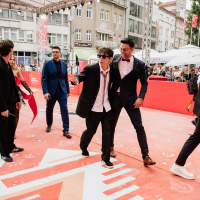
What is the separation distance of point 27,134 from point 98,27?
33.0 m

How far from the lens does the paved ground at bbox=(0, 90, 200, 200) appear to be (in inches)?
105

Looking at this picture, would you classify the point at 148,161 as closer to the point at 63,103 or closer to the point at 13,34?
the point at 63,103

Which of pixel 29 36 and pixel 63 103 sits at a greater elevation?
pixel 29 36

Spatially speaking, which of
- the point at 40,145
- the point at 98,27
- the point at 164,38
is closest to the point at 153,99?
the point at 40,145

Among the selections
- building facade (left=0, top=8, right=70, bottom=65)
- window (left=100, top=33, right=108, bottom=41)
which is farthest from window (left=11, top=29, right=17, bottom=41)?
window (left=100, top=33, right=108, bottom=41)

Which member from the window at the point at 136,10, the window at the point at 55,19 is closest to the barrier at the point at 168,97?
the window at the point at 55,19

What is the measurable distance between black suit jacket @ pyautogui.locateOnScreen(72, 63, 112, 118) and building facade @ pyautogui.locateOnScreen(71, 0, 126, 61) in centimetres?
3026

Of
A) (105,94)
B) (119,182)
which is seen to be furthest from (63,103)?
(119,182)

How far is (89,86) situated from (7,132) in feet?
5.14

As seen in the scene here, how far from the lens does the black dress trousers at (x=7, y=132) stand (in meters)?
3.43

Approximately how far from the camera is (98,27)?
117ft

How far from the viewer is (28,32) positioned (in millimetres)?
32094

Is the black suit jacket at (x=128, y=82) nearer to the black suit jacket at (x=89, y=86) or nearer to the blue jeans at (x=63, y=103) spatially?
the black suit jacket at (x=89, y=86)

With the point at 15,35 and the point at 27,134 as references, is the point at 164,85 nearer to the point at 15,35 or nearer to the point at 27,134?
the point at 27,134
